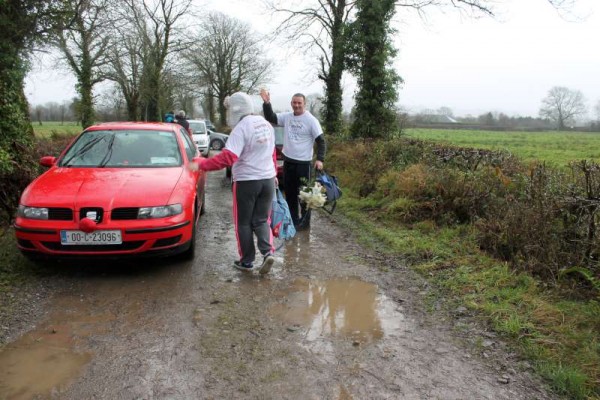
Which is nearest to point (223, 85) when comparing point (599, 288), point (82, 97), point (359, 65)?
point (82, 97)

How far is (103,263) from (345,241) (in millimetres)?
3159

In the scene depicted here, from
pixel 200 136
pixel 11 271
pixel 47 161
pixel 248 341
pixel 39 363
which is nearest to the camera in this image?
pixel 39 363

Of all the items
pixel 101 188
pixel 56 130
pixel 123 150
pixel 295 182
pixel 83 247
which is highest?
pixel 56 130

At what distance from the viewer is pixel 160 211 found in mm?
4387

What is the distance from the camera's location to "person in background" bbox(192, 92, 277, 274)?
4301 millimetres

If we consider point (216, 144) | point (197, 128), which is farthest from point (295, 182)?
point (216, 144)

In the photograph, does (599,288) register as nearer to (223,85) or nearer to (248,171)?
(248,171)

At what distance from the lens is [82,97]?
2728 cm

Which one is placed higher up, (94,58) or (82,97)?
(94,58)

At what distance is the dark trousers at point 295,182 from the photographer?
249 inches

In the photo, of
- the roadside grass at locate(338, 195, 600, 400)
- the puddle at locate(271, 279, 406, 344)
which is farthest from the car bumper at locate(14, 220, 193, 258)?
the roadside grass at locate(338, 195, 600, 400)

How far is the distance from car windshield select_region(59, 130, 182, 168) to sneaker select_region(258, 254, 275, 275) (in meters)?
1.76

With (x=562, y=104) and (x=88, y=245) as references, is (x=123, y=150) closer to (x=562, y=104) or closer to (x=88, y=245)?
(x=88, y=245)

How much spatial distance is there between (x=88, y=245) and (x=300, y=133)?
3.19 metres
